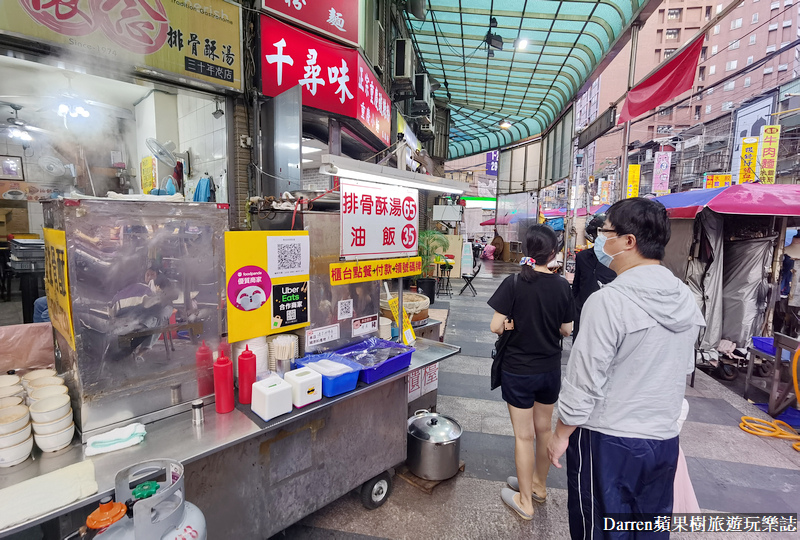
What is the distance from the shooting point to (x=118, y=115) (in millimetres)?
6590

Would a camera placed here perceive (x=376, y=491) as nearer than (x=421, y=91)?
Yes

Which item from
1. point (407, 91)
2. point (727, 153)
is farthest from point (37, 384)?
point (727, 153)

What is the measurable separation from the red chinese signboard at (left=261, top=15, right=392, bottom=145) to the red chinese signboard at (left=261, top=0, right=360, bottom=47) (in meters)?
0.14

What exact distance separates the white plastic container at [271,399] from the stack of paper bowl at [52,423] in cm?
80

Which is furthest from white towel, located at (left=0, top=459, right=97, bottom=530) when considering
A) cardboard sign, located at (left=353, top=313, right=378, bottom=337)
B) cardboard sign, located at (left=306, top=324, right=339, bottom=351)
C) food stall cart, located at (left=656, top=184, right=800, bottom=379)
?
food stall cart, located at (left=656, top=184, right=800, bottom=379)

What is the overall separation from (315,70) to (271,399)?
207 inches

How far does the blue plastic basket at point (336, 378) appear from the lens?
2.21 m

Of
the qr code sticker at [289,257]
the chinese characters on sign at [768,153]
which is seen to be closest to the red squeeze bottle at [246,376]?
the qr code sticker at [289,257]

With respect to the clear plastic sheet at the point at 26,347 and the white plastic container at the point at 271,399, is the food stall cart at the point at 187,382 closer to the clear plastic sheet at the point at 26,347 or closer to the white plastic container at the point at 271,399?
the white plastic container at the point at 271,399

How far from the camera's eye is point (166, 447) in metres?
1.73

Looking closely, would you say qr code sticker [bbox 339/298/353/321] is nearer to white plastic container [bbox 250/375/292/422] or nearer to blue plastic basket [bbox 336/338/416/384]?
blue plastic basket [bbox 336/338/416/384]

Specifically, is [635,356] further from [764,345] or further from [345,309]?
[764,345]

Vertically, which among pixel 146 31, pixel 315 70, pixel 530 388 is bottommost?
pixel 530 388

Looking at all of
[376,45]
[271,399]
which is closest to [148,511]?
[271,399]
